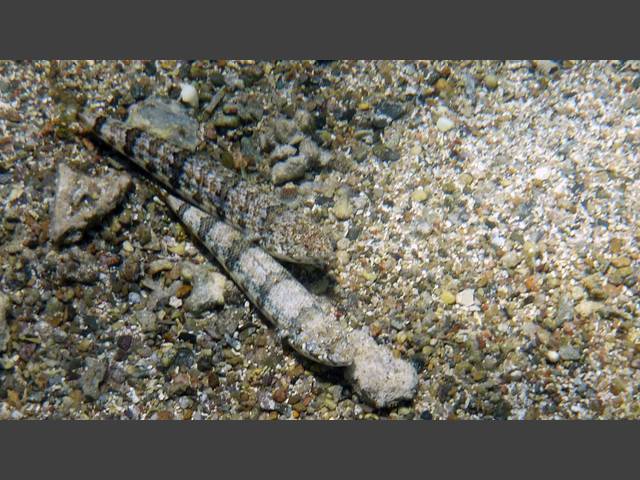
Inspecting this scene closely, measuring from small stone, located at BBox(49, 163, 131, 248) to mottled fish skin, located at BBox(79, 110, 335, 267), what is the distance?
0.39 meters

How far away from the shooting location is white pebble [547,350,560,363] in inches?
180

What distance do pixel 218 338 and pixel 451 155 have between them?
2.94m

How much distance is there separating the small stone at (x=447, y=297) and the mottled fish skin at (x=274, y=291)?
98 cm

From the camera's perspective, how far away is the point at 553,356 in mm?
4578

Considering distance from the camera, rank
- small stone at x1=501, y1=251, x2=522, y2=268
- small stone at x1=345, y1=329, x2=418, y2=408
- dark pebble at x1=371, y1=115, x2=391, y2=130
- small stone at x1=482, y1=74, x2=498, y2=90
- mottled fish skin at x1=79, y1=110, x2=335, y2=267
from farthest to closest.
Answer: small stone at x1=482, y1=74, x2=498, y2=90 → dark pebble at x1=371, y1=115, x2=391, y2=130 → mottled fish skin at x1=79, y1=110, x2=335, y2=267 → small stone at x1=501, y1=251, x2=522, y2=268 → small stone at x1=345, y1=329, x2=418, y2=408

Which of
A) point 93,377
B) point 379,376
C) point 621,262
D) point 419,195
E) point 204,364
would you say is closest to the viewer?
point 379,376

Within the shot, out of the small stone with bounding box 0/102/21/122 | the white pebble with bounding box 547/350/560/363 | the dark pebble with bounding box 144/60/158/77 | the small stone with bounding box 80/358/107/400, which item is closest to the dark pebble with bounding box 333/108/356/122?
the dark pebble with bounding box 144/60/158/77

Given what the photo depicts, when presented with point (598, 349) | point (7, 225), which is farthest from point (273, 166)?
point (598, 349)

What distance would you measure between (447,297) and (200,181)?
2610 mm

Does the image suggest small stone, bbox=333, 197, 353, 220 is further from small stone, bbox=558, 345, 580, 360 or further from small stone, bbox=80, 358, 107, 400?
small stone, bbox=80, 358, 107, 400

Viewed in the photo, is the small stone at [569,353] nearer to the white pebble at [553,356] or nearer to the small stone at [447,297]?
the white pebble at [553,356]

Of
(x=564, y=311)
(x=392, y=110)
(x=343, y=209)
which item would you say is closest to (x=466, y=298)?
(x=564, y=311)

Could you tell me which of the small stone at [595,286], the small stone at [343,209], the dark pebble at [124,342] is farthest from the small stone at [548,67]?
the dark pebble at [124,342]

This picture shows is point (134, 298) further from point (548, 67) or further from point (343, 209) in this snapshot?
point (548, 67)
